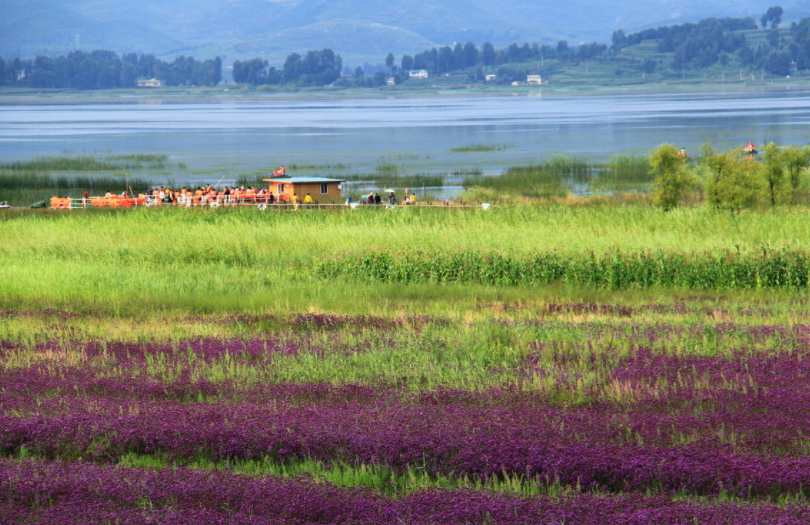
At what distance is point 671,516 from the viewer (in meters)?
8.39

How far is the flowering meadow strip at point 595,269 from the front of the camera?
27.7 m

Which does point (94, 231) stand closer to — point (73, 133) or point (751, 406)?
point (751, 406)

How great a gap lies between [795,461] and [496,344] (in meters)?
6.82

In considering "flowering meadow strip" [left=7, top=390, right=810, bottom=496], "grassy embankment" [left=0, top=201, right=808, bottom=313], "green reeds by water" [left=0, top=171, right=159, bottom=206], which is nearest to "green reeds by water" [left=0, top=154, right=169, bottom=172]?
"green reeds by water" [left=0, top=171, right=159, bottom=206]

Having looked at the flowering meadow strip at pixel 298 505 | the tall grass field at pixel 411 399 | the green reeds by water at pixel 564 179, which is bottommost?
the green reeds by water at pixel 564 179

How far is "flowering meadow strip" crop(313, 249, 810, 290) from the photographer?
2770 centimetres

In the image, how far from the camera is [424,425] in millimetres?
11133

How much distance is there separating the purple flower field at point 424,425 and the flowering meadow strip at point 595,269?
36.1 ft

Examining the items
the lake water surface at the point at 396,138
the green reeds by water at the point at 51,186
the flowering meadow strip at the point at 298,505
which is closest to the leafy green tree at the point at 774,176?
the lake water surface at the point at 396,138

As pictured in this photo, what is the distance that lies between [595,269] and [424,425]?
18235mm

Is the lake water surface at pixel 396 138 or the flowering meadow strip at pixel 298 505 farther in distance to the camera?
the lake water surface at pixel 396 138

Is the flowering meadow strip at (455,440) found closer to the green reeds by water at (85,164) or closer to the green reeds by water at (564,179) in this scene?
the green reeds by water at (564,179)

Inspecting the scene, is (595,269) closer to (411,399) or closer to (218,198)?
(411,399)

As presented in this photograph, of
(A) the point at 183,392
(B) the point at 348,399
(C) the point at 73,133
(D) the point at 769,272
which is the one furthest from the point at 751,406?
(C) the point at 73,133
